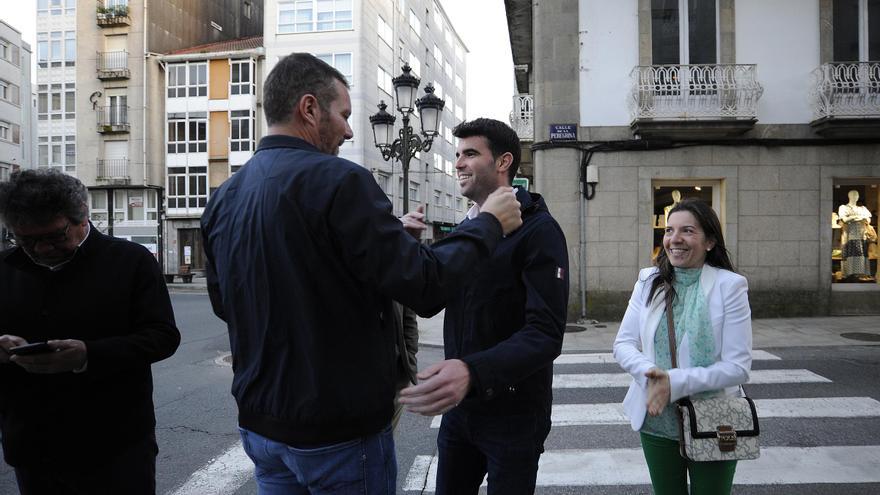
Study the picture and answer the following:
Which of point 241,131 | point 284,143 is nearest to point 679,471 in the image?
point 284,143

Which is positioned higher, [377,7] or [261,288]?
[377,7]

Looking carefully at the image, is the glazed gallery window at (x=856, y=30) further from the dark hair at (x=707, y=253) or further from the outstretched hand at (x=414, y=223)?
the outstretched hand at (x=414, y=223)

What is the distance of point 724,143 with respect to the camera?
1258 centimetres

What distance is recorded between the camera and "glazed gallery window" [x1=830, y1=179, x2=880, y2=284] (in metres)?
12.7

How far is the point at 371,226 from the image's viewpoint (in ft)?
4.94

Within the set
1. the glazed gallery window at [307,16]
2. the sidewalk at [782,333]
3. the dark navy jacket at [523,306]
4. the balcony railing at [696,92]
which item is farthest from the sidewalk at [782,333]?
the glazed gallery window at [307,16]

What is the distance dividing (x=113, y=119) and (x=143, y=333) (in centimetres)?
3847

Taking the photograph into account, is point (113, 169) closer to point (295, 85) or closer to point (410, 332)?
point (295, 85)

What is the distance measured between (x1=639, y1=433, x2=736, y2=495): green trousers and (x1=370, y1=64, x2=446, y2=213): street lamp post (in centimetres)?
833

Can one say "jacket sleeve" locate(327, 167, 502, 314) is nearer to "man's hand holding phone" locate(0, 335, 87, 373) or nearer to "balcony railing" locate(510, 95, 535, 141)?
"man's hand holding phone" locate(0, 335, 87, 373)

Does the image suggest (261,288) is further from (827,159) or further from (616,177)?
(827,159)

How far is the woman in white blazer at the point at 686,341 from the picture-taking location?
2.54m

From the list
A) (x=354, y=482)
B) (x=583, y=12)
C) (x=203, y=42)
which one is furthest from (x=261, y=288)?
(x=203, y=42)

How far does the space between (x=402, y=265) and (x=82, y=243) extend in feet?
5.44
